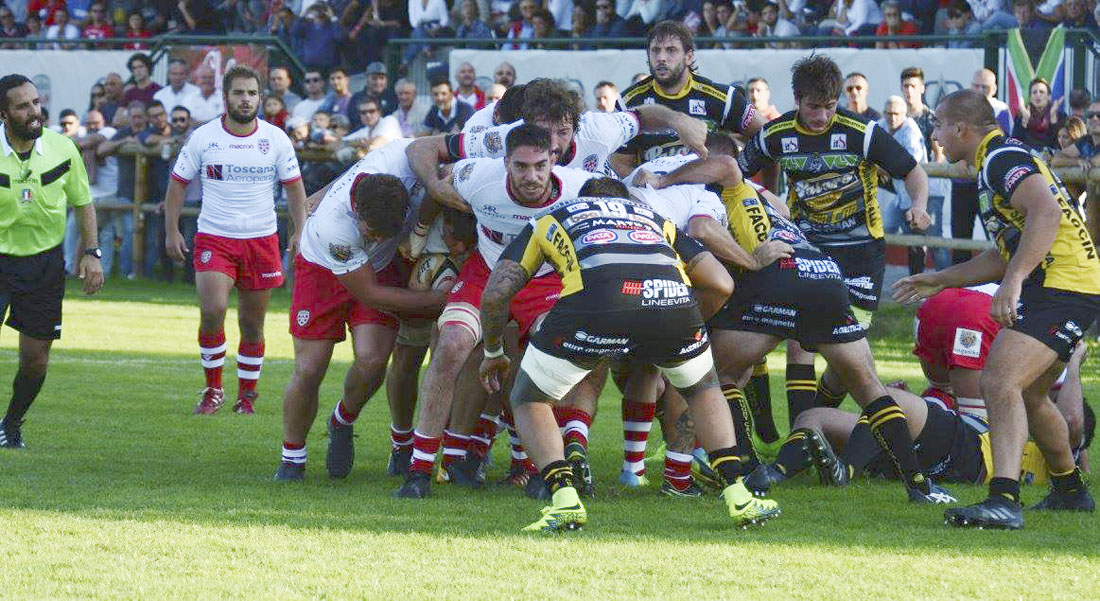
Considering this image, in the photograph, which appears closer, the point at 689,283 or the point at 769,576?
the point at 769,576

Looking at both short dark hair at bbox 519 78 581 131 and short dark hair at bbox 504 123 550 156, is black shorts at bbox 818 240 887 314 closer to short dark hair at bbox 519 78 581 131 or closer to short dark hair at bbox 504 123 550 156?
short dark hair at bbox 519 78 581 131

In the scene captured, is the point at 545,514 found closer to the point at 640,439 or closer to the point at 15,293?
the point at 640,439

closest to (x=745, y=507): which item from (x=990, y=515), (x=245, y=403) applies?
(x=990, y=515)

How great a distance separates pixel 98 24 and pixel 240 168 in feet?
52.2

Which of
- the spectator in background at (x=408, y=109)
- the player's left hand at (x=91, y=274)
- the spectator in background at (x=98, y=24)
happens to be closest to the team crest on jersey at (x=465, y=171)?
the player's left hand at (x=91, y=274)

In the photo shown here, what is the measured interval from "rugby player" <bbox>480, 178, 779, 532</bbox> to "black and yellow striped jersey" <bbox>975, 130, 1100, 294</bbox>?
4.51 feet

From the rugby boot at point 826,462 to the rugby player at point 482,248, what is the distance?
4.89 feet

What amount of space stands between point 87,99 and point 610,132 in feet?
56.1

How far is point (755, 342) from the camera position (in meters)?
7.89

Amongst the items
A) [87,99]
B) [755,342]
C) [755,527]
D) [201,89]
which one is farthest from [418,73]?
[755,527]

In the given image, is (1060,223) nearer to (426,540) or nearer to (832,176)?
(832,176)

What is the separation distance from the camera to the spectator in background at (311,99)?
19906mm

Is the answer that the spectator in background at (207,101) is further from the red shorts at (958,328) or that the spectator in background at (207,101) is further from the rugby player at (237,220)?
the red shorts at (958,328)

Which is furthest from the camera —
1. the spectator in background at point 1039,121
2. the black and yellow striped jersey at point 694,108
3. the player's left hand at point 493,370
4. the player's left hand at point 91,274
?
the spectator in background at point 1039,121
